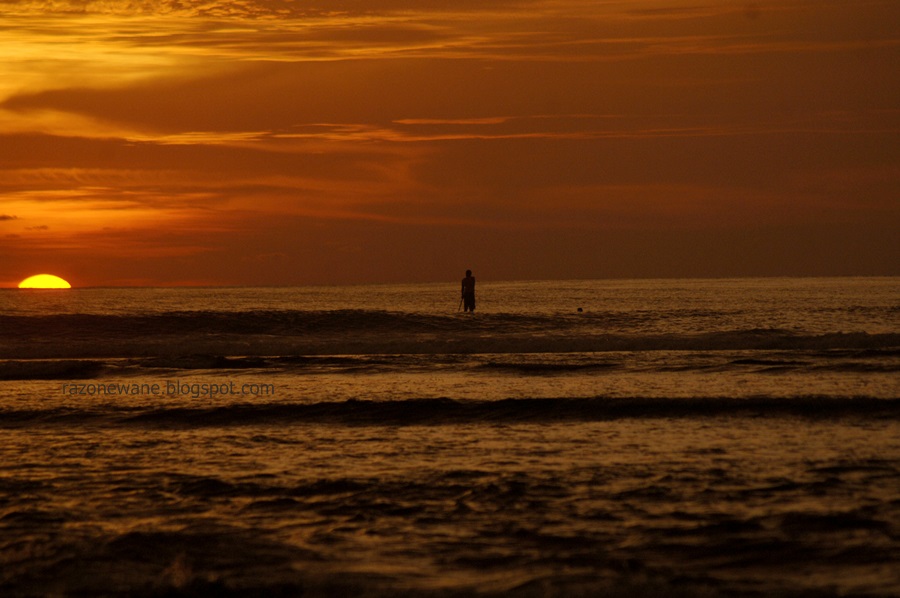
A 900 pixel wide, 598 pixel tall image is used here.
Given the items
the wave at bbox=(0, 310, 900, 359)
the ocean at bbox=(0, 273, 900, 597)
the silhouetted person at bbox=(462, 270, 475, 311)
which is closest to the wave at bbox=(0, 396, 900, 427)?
the ocean at bbox=(0, 273, 900, 597)

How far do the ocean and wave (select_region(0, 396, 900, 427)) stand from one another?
77 millimetres

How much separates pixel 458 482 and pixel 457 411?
19.1 feet

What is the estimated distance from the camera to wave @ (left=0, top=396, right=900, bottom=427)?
14.9 m

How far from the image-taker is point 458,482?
10031 mm

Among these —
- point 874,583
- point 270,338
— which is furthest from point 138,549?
point 270,338

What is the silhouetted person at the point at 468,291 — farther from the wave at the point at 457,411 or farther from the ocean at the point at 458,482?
the wave at the point at 457,411

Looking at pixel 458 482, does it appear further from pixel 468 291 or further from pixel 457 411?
pixel 468 291

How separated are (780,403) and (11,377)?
738 inches

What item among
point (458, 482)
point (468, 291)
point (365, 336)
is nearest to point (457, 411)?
point (458, 482)

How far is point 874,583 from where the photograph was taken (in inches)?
260

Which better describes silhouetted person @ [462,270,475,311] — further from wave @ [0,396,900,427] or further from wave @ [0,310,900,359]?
wave @ [0,396,900,427]

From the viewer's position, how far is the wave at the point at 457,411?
14.9 metres

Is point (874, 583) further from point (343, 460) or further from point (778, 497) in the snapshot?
point (343, 460)

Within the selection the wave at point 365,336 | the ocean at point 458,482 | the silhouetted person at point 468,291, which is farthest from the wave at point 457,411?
the silhouetted person at point 468,291
